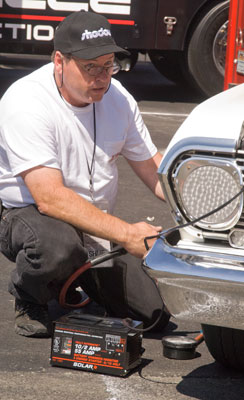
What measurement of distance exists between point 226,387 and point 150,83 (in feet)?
25.7

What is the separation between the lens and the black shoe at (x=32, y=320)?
3.61m

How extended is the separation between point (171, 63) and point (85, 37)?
6.53m

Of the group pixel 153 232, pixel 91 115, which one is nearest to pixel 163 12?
→ pixel 91 115

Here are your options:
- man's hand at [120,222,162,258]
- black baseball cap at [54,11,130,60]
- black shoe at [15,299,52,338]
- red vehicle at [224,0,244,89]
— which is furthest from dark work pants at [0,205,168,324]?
red vehicle at [224,0,244,89]

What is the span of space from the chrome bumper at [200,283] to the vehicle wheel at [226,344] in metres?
0.39

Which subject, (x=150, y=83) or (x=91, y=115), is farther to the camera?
(x=150, y=83)

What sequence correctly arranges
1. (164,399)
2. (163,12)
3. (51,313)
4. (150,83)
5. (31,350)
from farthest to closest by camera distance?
(150,83)
(163,12)
(51,313)
(31,350)
(164,399)

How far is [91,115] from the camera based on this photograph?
3666 millimetres

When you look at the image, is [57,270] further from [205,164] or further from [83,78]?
[205,164]

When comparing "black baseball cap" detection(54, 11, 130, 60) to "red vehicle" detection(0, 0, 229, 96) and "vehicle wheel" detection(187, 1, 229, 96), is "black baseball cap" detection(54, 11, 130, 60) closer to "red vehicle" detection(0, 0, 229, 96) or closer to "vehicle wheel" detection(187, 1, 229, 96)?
"red vehicle" detection(0, 0, 229, 96)

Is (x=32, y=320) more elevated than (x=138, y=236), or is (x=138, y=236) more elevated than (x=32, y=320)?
(x=138, y=236)

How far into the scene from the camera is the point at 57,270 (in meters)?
3.44

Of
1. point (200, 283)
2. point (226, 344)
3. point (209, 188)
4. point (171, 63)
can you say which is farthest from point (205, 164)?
point (171, 63)

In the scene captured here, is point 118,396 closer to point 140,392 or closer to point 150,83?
point 140,392
